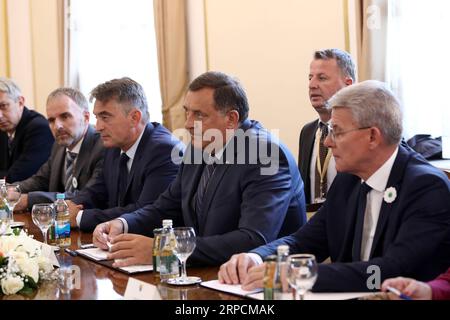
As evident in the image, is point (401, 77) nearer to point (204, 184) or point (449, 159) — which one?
point (449, 159)

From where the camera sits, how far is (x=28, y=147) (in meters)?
6.47

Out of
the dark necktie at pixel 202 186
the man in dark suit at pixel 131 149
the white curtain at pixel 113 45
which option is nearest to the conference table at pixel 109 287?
the dark necktie at pixel 202 186

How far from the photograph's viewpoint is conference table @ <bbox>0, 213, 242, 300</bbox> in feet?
8.20

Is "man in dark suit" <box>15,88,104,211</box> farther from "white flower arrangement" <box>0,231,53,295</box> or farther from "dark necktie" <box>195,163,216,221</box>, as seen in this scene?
"white flower arrangement" <box>0,231,53,295</box>

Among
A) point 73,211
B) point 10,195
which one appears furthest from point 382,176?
point 10,195

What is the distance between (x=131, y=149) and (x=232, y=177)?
4.10ft

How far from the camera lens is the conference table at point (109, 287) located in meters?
2.50

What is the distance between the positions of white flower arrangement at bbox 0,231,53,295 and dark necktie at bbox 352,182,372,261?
1.15m

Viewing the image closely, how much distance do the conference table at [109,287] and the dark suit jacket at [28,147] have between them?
3273 millimetres

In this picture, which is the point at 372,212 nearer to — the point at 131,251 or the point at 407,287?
the point at 407,287

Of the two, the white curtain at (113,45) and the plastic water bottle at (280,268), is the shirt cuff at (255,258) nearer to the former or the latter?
the plastic water bottle at (280,268)
